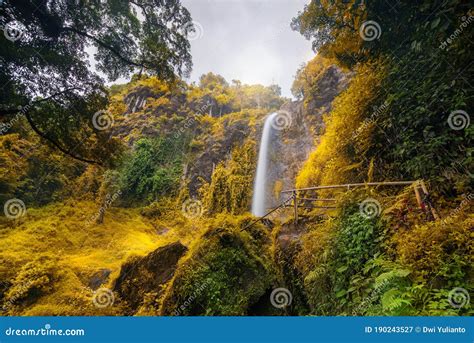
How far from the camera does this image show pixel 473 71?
465cm

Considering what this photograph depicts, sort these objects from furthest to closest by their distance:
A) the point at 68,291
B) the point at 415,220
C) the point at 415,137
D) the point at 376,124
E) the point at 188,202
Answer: the point at 188,202
the point at 68,291
the point at 376,124
the point at 415,137
the point at 415,220

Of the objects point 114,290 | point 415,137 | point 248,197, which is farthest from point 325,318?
point 248,197

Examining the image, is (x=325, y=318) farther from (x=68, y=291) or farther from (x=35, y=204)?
(x=35, y=204)

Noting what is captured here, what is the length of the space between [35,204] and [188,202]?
340 inches
